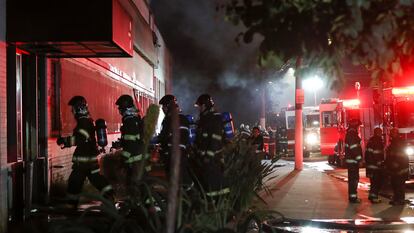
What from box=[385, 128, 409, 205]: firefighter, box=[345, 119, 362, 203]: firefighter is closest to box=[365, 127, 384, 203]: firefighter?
box=[385, 128, 409, 205]: firefighter

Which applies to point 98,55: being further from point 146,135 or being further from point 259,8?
point 259,8

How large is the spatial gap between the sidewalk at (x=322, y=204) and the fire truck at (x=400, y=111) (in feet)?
5.18

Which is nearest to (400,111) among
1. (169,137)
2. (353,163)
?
(353,163)

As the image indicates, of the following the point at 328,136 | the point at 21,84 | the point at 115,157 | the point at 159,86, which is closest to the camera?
the point at 21,84

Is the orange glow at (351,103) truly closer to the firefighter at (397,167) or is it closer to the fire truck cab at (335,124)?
the fire truck cab at (335,124)

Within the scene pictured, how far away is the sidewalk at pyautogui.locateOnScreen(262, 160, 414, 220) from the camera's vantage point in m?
8.75

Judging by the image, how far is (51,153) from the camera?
925 cm

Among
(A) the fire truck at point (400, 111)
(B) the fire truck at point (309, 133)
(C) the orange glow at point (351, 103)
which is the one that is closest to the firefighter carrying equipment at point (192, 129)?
(A) the fire truck at point (400, 111)

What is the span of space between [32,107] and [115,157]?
514 cm

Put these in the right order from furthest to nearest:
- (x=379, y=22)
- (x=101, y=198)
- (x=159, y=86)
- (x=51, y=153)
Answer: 1. (x=159, y=86)
2. (x=51, y=153)
3. (x=101, y=198)
4. (x=379, y=22)

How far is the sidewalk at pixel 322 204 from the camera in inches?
344

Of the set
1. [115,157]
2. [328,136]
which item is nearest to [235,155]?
[115,157]

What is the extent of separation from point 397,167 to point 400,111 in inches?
108

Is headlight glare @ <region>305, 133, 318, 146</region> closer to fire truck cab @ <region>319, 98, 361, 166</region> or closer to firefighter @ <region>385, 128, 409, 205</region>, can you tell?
fire truck cab @ <region>319, 98, 361, 166</region>
